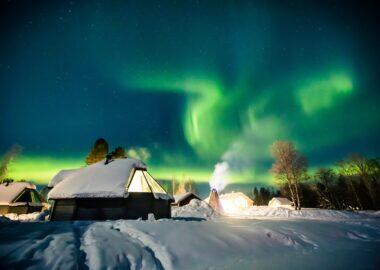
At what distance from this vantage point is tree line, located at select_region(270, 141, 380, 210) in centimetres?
3167

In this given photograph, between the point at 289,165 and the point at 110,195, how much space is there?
88.5ft

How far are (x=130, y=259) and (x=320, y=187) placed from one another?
61.5 metres

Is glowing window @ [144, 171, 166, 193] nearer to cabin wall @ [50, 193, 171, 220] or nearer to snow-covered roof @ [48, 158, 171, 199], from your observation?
snow-covered roof @ [48, 158, 171, 199]

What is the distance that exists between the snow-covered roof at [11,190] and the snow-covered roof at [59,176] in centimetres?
1955

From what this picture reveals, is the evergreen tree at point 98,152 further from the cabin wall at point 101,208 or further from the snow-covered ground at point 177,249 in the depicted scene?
the snow-covered ground at point 177,249

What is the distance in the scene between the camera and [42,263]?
392 centimetres

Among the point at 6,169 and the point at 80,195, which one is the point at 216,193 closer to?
the point at 80,195

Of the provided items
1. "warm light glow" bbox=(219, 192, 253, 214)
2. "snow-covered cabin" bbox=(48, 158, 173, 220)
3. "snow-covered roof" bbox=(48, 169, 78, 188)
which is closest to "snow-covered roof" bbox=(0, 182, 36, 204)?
"snow-covered roof" bbox=(48, 169, 78, 188)

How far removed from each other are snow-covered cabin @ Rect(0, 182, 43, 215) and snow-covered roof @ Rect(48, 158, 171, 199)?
2316cm

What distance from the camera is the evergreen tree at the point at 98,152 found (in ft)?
138

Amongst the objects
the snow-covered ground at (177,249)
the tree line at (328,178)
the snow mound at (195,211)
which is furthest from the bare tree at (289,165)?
the snow-covered ground at (177,249)

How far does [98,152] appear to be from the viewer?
1667 inches

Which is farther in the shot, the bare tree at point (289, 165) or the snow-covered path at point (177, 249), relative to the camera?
the bare tree at point (289, 165)

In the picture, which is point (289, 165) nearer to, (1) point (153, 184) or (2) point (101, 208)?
(1) point (153, 184)
